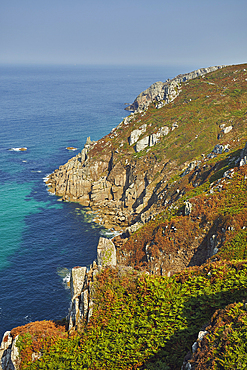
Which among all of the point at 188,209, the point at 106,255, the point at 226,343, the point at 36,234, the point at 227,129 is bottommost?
the point at 36,234

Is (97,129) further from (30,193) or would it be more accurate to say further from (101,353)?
(101,353)

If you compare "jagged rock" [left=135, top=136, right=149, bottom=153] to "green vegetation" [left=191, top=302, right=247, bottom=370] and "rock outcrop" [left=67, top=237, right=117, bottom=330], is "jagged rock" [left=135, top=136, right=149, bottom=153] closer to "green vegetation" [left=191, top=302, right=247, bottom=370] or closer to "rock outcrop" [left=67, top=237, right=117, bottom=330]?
"rock outcrop" [left=67, top=237, right=117, bottom=330]

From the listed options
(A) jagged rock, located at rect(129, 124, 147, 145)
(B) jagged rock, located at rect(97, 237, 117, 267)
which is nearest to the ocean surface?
(B) jagged rock, located at rect(97, 237, 117, 267)

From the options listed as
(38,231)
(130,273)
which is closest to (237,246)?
(130,273)

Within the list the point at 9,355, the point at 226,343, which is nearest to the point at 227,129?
the point at 226,343

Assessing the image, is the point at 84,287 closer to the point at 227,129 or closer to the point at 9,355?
the point at 9,355

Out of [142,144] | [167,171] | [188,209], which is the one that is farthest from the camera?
[142,144]
